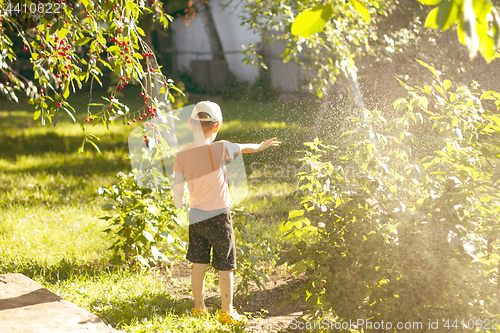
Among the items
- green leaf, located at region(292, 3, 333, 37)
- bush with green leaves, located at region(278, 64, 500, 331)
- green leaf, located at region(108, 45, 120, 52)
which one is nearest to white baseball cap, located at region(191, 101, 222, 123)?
green leaf, located at region(108, 45, 120, 52)

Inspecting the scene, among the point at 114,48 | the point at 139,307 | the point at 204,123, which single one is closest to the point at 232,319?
the point at 139,307

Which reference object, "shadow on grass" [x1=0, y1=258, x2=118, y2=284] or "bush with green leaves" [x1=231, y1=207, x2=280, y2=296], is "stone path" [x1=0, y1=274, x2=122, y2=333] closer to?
"shadow on grass" [x1=0, y1=258, x2=118, y2=284]

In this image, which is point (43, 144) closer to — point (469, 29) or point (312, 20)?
point (312, 20)

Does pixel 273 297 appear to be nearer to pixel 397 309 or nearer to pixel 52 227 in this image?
pixel 397 309

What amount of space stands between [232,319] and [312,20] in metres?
1.86

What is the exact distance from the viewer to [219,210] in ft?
7.31

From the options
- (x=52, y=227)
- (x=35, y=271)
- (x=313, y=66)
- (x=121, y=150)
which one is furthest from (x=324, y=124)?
(x=35, y=271)

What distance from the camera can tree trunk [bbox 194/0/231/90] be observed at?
1054cm

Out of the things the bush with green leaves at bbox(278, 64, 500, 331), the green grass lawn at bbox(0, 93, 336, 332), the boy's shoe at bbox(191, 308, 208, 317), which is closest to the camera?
the bush with green leaves at bbox(278, 64, 500, 331)

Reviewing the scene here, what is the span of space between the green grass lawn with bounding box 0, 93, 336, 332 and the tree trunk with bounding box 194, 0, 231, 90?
2.00 metres

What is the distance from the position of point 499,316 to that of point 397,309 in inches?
14.6

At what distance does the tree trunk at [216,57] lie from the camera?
10.5 m

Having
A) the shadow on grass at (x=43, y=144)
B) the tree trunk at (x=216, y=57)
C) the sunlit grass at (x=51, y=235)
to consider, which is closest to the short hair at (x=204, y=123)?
the sunlit grass at (x=51, y=235)

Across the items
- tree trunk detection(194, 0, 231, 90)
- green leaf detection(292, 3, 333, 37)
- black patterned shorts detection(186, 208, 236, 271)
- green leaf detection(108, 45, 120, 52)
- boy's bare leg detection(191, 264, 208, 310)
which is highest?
tree trunk detection(194, 0, 231, 90)
